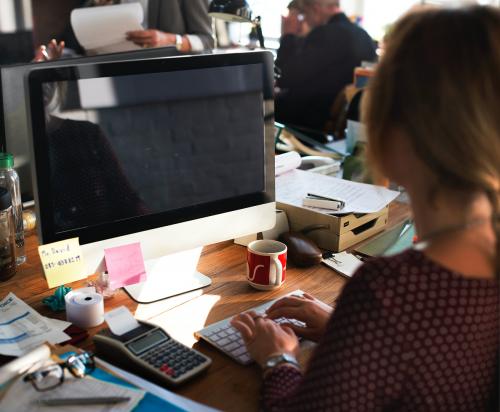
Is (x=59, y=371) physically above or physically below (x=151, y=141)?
below

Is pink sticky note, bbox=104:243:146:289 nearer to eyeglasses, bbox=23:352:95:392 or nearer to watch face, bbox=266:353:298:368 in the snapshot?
eyeglasses, bbox=23:352:95:392

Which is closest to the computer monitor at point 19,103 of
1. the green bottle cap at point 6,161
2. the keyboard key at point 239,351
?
the green bottle cap at point 6,161

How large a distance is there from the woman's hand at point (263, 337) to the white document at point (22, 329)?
1.07ft

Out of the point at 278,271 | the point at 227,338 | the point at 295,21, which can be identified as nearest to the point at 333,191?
the point at 278,271

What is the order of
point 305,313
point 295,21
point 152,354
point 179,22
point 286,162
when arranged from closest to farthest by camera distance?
point 152,354 < point 305,313 < point 286,162 < point 179,22 < point 295,21

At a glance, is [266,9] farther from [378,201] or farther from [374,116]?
[374,116]

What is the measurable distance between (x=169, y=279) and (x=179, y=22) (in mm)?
1774

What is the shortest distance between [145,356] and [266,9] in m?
5.47

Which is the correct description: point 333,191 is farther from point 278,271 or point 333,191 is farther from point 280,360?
point 280,360

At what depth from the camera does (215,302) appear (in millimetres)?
1332

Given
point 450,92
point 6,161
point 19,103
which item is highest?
point 450,92

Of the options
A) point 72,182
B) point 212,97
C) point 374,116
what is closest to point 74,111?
point 72,182

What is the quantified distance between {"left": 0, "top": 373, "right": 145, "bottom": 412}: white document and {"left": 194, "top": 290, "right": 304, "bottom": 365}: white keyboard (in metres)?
0.21

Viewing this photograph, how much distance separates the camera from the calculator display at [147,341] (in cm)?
109
